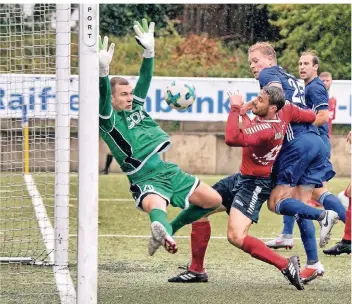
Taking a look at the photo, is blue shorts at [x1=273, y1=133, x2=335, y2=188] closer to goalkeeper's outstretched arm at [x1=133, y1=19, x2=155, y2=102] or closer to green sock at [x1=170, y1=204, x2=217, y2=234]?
green sock at [x1=170, y1=204, x2=217, y2=234]

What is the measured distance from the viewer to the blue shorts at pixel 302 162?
7844 mm

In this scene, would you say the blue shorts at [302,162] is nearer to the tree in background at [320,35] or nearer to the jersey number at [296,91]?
the jersey number at [296,91]

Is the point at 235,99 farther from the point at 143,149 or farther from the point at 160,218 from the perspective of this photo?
the point at 160,218

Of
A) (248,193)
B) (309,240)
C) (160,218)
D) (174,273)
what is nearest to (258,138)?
(248,193)

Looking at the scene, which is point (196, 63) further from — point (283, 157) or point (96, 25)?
point (96, 25)

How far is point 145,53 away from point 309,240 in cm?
204

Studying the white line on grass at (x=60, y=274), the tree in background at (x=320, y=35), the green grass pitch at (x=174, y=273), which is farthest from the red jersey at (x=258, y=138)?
the tree in background at (x=320, y=35)

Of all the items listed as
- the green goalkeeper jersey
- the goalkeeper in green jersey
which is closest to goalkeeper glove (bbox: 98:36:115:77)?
the goalkeeper in green jersey

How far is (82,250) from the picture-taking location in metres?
5.80

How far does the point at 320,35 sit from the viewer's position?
67.9 ft

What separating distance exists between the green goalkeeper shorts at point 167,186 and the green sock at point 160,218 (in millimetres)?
275

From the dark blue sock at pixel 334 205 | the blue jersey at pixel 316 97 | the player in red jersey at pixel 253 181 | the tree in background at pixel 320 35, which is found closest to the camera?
the player in red jersey at pixel 253 181

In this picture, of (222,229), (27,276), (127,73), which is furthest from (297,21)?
(27,276)

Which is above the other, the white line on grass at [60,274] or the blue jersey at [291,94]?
the blue jersey at [291,94]
